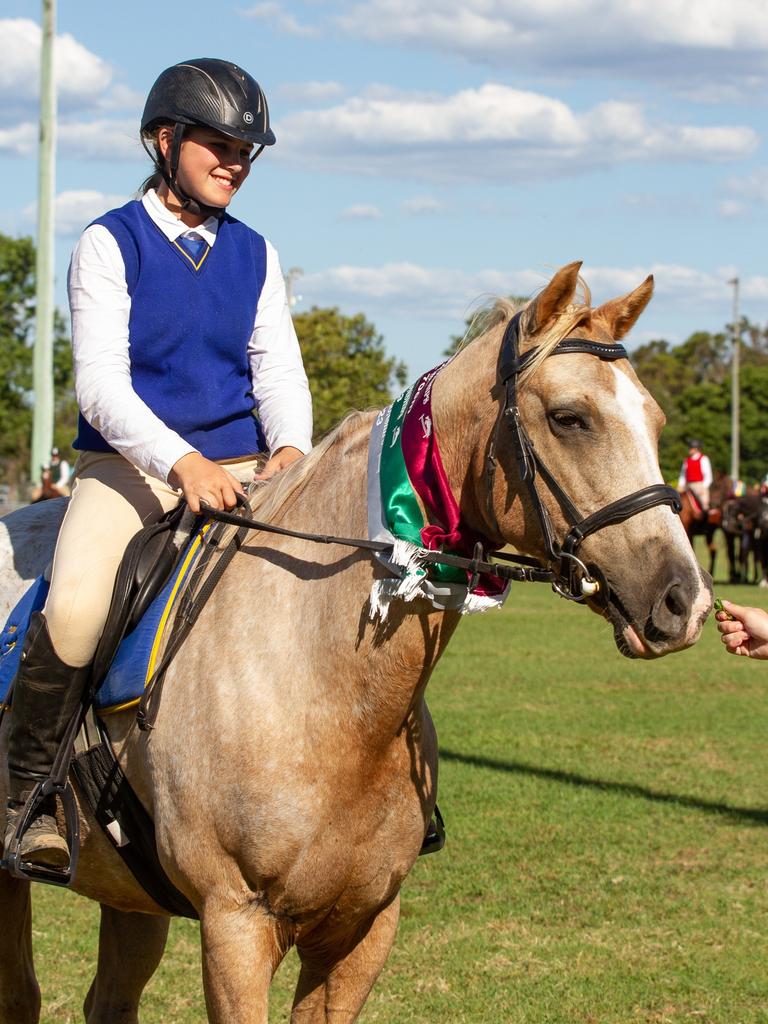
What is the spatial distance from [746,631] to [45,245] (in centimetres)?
1947

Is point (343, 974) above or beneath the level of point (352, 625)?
beneath

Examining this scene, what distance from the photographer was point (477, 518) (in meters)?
3.42

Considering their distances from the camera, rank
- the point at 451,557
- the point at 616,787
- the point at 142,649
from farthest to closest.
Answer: the point at 616,787 < the point at 142,649 < the point at 451,557

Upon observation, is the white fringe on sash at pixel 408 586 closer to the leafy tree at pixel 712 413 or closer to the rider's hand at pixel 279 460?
the rider's hand at pixel 279 460

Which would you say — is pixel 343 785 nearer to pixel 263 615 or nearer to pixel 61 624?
pixel 263 615

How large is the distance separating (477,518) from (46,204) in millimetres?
19323

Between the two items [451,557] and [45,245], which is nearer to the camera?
[451,557]

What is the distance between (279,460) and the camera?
4.17 meters

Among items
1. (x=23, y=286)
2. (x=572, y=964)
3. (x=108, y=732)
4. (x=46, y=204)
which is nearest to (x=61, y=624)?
(x=108, y=732)

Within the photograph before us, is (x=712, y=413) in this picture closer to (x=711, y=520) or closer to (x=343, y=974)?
(x=711, y=520)

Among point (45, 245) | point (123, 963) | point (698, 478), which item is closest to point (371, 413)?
point (123, 963)

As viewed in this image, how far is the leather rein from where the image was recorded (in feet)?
10.0

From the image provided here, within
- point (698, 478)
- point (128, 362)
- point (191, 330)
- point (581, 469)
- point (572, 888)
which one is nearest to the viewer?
point (581, 469)

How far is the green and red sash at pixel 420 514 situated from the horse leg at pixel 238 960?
3.13 feet
